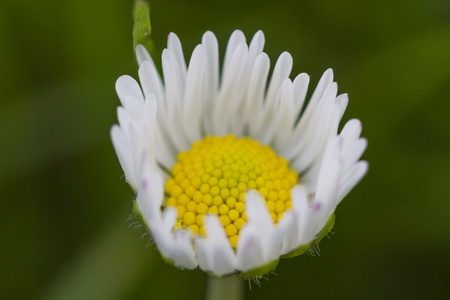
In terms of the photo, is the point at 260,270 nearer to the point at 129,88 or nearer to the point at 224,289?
the point at 224,289

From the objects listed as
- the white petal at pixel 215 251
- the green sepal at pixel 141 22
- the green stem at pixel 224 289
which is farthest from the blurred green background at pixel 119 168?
the white petal at pixel 215 251

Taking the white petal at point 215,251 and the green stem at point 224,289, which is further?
the green stem at point 224,289

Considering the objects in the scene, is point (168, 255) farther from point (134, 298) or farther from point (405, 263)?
point (405, 263)

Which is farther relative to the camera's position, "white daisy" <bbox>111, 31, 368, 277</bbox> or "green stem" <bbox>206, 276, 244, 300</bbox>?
"green stem" <bbox>206, 276, 244, 300</bbox>

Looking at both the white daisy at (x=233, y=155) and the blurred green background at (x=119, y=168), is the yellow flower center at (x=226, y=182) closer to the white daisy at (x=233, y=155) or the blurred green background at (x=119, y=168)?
the white daisy at (x=233, y=155)

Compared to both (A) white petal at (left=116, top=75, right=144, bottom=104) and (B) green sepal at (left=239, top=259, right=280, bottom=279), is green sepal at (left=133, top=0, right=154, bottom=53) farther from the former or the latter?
(B) green sepal at (left=239, top=259, right=280, bottom=279)

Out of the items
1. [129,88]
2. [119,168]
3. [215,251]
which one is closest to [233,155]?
[129,88]

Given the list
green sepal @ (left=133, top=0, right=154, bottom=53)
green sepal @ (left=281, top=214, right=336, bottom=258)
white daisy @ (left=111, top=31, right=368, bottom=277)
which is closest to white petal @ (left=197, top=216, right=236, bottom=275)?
white daisy @ (left=111, top=31, right=368, bottom=277)
